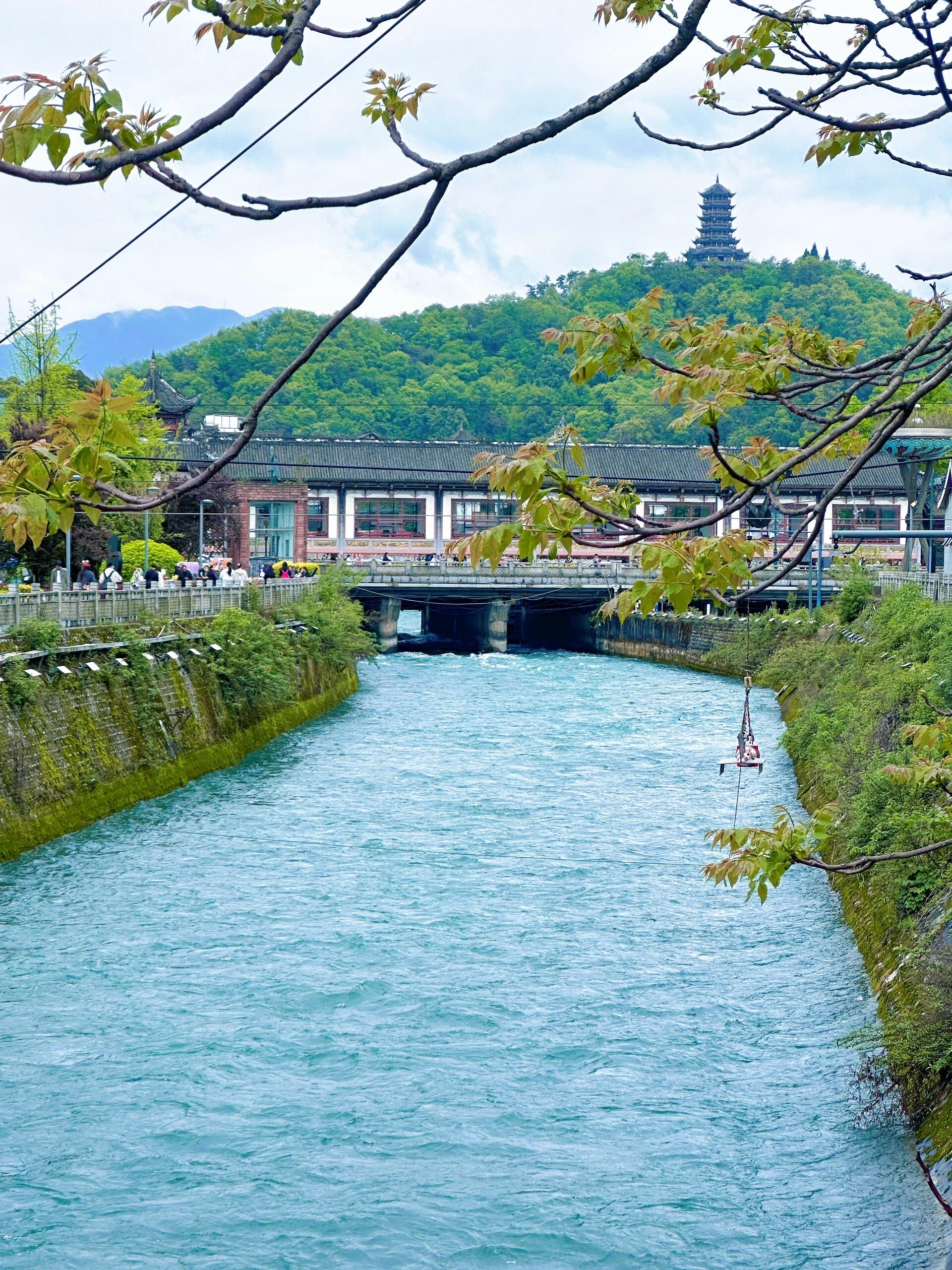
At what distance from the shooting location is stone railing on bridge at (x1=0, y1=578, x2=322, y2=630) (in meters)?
23.1

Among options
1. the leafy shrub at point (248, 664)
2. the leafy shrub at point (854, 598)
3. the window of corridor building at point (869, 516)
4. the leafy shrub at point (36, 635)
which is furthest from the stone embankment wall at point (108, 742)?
the window of corridor building at point (869, 516)

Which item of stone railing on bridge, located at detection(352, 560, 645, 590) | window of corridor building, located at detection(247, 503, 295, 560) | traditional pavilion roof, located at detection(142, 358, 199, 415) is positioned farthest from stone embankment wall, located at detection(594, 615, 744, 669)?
traditional pavilion roof, located at detection(142, 358, 199, 415)

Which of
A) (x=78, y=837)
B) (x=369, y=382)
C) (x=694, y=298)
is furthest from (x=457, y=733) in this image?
(x=694, y=298)

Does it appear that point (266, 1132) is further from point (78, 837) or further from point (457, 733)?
point (457, 733)

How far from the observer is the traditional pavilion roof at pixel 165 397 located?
75.8m

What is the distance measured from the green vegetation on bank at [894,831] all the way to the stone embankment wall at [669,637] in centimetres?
2509

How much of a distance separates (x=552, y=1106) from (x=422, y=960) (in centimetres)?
387

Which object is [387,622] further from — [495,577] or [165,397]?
[165,397]

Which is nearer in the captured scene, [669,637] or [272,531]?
[669,637]

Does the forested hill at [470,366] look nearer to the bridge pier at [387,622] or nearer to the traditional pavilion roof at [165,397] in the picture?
the traditional pavilion roof at [165,397]

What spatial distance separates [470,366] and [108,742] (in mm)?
100324

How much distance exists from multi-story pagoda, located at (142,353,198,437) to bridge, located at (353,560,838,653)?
15542mm

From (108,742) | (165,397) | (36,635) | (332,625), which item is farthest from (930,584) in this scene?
(165,397)

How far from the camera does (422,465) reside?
7944 centimetres
